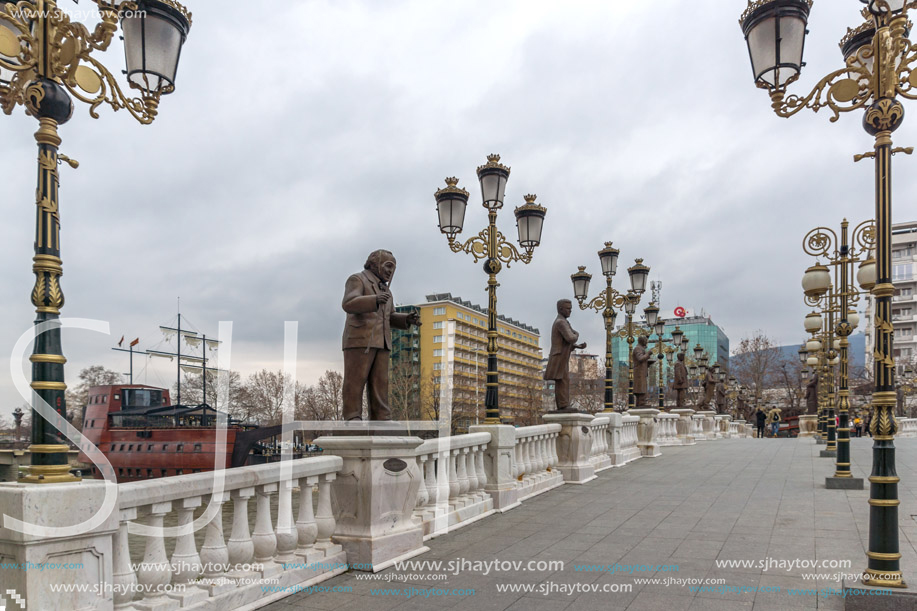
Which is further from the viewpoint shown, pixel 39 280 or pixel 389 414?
pixel 389 414

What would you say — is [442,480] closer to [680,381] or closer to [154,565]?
[154,565]

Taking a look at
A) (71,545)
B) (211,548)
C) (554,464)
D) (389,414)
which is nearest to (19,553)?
(71,545)

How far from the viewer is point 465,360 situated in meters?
71.8

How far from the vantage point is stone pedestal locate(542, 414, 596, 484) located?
40.6ft

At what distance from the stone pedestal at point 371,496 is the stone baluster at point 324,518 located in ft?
0.77

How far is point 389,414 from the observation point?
685 cm

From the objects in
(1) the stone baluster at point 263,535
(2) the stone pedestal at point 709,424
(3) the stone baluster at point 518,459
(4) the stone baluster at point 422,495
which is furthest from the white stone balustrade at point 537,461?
(2) the stone pedestal at point 709,424

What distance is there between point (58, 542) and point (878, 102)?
21.3 ft

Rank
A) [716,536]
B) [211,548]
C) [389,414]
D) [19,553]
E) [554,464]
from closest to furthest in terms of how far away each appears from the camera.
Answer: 1. [19,553]
2. [211,548]
3. [389,414]
4. [716,536]
5. [554,464]

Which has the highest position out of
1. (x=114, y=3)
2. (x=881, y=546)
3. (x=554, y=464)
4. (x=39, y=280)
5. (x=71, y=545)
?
(x=114, y=3)

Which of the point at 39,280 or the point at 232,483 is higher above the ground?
the point at 39,280

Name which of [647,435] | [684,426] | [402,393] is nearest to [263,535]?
[647,435]

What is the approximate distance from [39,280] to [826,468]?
55.2ft

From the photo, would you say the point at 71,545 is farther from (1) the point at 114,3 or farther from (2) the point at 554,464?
(2) the point at 554,464
